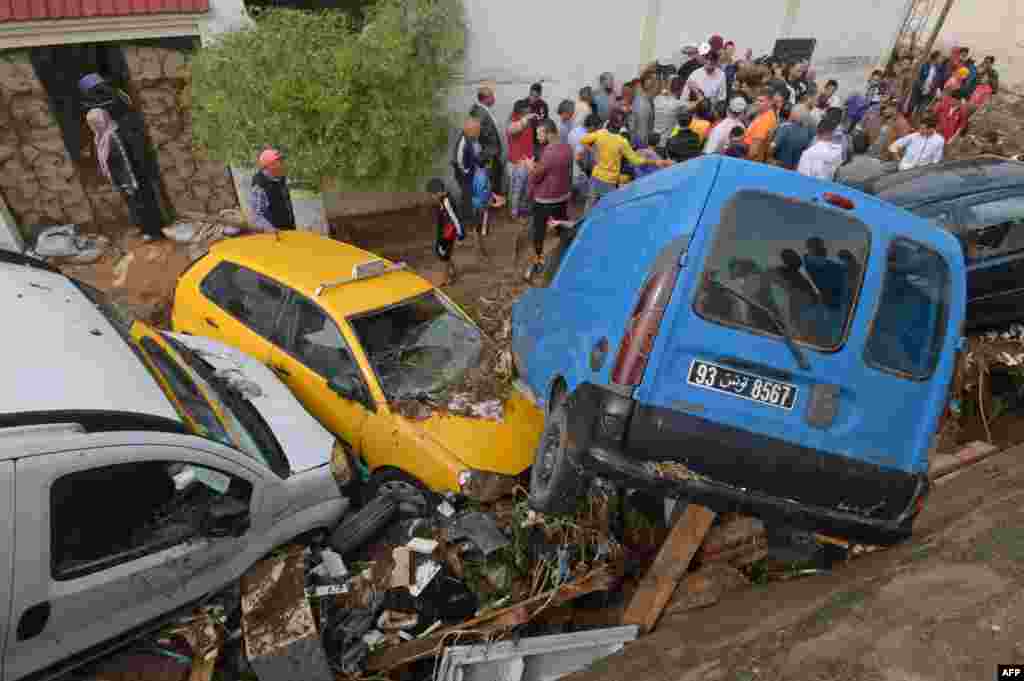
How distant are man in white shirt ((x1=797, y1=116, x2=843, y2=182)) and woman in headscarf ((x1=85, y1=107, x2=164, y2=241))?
8510 millimetres

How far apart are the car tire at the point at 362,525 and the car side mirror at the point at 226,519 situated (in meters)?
0.72

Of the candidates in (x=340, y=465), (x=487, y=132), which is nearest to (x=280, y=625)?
(x=340, y=465)

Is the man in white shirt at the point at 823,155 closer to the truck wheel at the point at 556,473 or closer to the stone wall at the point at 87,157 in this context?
the truck wheel at the point at 556,473

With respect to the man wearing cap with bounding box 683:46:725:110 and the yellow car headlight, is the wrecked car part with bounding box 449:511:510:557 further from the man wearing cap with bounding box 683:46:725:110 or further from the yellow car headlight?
the man wearing cap with bounding box 683:46:725:110

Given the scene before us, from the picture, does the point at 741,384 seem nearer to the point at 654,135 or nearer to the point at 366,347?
the point at 366,347

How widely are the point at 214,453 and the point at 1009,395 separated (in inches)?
282

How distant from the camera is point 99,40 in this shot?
7.26m

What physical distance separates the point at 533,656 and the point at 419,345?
8.64ft

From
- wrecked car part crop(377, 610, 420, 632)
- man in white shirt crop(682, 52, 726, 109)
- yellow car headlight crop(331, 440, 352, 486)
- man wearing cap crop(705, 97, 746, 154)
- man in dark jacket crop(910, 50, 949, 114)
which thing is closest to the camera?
wrecked car part crop(377, 610, 420, 632)

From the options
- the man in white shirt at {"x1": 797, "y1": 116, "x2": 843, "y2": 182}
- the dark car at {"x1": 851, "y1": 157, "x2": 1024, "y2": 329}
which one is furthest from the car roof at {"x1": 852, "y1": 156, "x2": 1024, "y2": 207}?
the man in white shirt at {"x1": 797, "y1": 116, "x2": 843, "y2": 182}

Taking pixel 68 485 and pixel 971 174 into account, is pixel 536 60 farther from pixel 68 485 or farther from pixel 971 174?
pixel 68 485

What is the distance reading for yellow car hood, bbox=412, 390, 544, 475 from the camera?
4516mm

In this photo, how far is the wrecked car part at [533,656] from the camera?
330 cm

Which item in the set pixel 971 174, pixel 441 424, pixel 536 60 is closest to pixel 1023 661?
pixel 441 424
